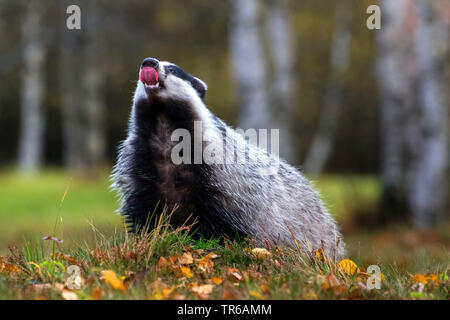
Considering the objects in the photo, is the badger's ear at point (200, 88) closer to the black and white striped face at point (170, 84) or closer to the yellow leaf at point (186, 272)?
the black and white striped face at point (170, 84)

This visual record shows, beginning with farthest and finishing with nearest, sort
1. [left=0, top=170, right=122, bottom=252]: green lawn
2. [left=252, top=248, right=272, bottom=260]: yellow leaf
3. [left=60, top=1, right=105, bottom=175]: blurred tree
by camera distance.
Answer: [left=60, top=1, right=105, bottom=175]: blurred tree → [left=0, top=170, right=122, bottom=252]: green lawn → [left=252, top=248, right=272, bottom=260]: yellow leaf

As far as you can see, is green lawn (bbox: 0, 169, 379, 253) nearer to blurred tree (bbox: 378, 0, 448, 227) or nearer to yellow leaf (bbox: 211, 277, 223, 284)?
blurred tree (bbox: 378, 0, 448, 227)

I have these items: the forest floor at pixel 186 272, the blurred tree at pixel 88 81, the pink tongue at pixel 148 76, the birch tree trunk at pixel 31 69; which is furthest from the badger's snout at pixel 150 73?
the birch tree trunk at pixel 31 69

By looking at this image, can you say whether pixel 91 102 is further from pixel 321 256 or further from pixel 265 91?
pixel 321 256

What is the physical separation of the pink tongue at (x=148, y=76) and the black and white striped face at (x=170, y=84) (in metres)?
0.02

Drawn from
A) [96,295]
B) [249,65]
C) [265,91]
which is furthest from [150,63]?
[265,91]

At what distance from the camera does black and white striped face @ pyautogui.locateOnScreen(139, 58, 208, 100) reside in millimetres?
4266

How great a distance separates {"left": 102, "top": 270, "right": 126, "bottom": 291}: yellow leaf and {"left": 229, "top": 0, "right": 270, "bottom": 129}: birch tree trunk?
294 inches

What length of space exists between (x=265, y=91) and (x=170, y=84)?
22.9 feet

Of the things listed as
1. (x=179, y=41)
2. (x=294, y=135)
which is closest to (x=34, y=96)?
(x=179, y=41)

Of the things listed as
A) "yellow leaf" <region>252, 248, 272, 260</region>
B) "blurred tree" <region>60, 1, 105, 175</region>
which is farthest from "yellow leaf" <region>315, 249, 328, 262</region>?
"blurred tree" <region>60, 1, 105, 175</region>

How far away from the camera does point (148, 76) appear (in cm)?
418

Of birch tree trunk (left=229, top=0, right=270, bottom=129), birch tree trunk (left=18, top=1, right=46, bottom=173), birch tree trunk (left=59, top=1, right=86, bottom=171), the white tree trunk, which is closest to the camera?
the white tree trunk
